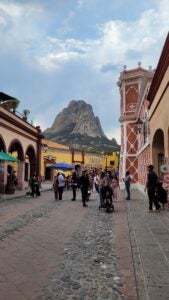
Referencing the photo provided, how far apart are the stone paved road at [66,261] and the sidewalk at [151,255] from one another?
0.13m

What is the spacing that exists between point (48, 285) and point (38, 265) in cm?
98

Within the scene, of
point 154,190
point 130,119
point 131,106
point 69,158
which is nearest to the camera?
point 154,190

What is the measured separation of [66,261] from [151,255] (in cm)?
150

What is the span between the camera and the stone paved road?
4.06 meters

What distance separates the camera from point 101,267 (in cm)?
512

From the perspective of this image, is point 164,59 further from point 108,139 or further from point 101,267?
point 108,139

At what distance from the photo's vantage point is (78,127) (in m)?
109

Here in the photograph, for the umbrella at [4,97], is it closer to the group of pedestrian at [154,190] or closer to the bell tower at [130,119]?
the bell tower at [130,119]

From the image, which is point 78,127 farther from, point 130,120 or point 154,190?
point 154,190

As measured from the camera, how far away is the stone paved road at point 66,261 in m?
4.06

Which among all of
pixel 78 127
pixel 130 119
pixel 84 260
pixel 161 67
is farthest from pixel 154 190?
pixel 78 127

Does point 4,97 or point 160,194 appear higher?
point 4,97

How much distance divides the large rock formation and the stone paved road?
284ft

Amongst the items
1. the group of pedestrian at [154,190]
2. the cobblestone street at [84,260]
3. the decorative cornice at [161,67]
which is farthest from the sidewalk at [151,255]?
the decorative cornice at [161,67]
